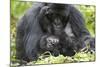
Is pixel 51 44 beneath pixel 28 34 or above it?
beneath

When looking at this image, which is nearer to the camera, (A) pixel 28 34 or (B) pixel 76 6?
(A) pixel 28 34

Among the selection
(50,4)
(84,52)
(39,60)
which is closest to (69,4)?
(50,4)

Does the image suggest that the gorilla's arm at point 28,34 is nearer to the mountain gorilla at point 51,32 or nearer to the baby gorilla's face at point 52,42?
the mountain gorilla at point 51,32

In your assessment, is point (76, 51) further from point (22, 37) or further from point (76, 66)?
point (22, 37)

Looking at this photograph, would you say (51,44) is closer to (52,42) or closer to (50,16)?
(52,42)

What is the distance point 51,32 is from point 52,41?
0.33 feet

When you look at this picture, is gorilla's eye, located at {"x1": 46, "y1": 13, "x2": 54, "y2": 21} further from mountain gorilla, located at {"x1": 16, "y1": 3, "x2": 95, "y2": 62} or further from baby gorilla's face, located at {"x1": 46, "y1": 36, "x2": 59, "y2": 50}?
baby gorilla's face, located at {"x1": 46, "y1": 36, "x2": 59, "y2": 50}

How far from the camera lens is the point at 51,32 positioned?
208 centimetres

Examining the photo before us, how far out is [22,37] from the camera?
197cm

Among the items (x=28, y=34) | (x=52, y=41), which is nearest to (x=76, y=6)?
(x=52, y=41)

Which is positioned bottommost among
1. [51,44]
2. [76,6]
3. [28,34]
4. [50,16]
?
[51,44]

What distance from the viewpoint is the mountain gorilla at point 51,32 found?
1981 millimetres
